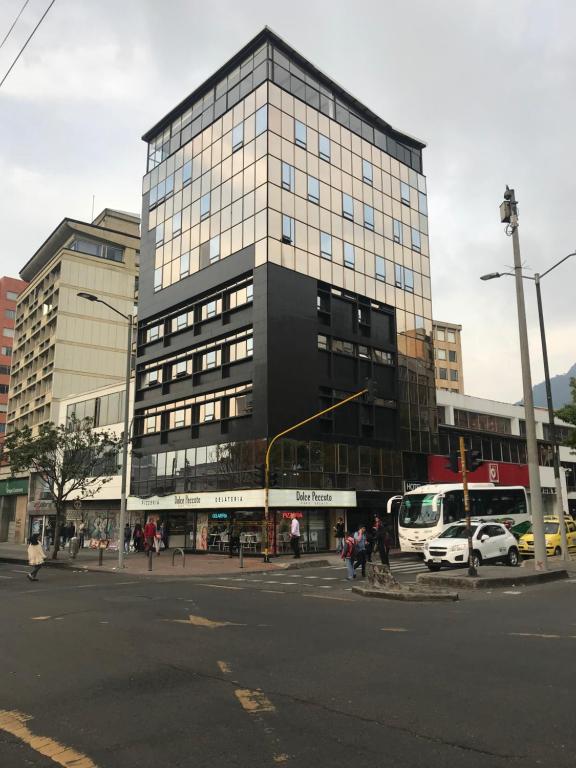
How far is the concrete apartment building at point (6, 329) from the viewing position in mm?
94938

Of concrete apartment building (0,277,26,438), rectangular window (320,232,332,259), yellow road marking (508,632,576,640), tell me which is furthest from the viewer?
concrete apartment building (0,277,26,438)

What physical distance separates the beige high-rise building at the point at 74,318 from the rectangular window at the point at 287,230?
99.6 ft

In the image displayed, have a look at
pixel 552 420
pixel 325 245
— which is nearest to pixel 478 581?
pixel 552 420

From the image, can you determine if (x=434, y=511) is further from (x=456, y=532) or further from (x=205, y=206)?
(x=205, y=206)

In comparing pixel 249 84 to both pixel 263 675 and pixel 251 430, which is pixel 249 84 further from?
pixel 263 675

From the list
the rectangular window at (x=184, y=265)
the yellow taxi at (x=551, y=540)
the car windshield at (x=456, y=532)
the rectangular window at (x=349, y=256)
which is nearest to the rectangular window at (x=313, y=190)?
the rectangular window at (x=349, y=256)

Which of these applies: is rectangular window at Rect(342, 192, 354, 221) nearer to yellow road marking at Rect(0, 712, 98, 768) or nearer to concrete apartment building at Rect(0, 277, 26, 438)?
yellow road marking at Rect(0, 712, 98, 768)

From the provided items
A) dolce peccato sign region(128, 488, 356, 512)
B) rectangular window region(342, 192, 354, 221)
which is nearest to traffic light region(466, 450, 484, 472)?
dolce peccato sign region(128, 488, 356, 512)

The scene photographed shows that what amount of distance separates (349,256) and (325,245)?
2.50m

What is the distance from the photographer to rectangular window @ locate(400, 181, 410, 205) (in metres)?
48.6

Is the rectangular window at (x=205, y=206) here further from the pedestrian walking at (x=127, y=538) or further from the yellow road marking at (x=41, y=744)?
the yellow road marking at (x=41, y=744)

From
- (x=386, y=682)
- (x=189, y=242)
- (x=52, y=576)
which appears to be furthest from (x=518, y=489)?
(x=386, y=682)

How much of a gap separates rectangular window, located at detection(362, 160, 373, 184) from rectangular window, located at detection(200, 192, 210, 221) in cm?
1164

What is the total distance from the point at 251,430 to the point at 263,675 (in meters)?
28.3
